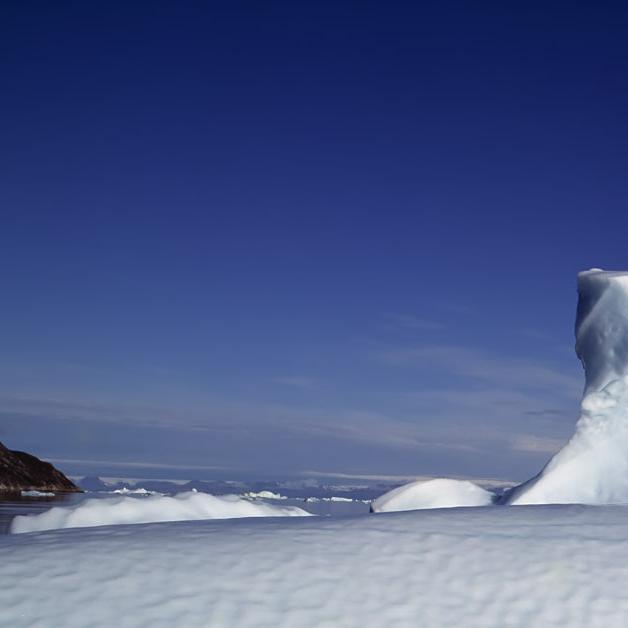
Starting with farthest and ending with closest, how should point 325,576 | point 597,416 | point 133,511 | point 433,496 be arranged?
point 433,496
point 597,416
point 133,511
point 325,576

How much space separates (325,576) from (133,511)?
266cm

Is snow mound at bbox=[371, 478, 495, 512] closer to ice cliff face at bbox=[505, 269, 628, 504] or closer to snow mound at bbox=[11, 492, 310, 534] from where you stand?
ice cliff face at bbox=[505, 269, 628, 504]

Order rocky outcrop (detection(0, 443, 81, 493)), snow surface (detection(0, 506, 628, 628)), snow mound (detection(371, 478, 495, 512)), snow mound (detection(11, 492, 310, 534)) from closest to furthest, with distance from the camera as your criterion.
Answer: snow surface (detection(0, 506, 628, 628)), snow mound (detection(11, 492, 310, 534)), snow mound (detection(371, 478, 495, 512)), rocky outcrop (detection(0, 443, 81, 493))

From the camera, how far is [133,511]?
3879mm

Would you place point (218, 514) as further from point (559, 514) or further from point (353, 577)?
point (353, 577)

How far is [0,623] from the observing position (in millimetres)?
1260

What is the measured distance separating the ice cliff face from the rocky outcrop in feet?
88.3

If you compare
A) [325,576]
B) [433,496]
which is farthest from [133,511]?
[325,576]

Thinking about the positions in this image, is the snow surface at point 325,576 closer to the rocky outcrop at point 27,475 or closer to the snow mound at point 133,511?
the snow mound at point 133,511

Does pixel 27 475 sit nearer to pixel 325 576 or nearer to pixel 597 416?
pixel 597 416

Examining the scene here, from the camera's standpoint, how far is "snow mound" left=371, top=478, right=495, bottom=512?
5668mm

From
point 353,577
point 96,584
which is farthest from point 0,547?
point 353,577

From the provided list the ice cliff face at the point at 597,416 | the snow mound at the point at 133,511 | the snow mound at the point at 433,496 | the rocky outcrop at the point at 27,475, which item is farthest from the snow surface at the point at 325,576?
the rocky outcrop at the point at 27,475

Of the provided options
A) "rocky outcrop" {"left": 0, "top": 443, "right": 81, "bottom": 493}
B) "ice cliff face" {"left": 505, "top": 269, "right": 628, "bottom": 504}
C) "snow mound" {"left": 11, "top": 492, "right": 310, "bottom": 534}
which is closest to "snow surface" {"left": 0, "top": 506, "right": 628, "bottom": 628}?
"snow mound" {"left": 11, "top": 492, "right": 310, "bottom": 534}
